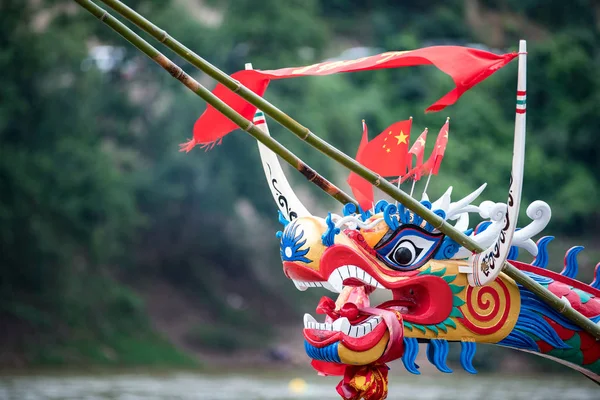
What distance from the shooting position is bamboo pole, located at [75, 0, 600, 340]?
5.30 m

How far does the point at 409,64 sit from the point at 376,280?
1.16 metres

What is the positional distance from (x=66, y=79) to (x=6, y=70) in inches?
57.6

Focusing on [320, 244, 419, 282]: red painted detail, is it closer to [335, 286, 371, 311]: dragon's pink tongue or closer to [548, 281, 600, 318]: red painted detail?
[335, 286, 371, 311]: dragon's pink tongue

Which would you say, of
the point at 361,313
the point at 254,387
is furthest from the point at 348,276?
the point at 254,387

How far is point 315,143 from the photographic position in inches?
209

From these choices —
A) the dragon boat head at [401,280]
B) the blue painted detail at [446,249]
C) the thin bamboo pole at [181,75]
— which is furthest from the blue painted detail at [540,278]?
the thin bamboo pole at [181,75]

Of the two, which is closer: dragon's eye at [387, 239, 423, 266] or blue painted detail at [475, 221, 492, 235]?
dragon's eye at [387, 239, 423, 266]

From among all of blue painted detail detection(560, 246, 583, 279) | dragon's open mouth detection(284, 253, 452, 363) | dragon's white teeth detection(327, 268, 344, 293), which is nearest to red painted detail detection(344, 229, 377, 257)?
dragon's open mouth detection(284, 253, 452, 363)

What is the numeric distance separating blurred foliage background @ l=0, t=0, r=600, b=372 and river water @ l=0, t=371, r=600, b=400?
101 inches

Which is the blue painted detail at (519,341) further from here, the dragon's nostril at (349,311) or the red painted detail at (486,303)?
the dragon's nostril at (349,311)

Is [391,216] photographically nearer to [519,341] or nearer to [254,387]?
[519,341]

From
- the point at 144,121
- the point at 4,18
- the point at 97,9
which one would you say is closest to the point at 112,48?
the point at 144,121

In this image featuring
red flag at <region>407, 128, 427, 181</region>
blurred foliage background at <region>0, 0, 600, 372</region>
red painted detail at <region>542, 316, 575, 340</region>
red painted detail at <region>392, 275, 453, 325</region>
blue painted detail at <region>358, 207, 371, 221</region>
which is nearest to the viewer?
red painted detail at <region>392, 275, 453, 325</region>

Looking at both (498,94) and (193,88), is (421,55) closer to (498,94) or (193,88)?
(193,88)
